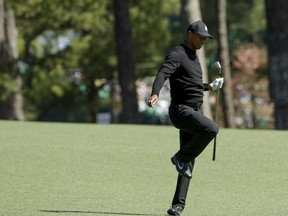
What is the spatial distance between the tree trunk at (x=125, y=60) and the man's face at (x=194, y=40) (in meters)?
21.6

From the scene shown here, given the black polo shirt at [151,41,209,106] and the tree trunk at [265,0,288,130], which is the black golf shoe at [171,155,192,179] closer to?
the black polo shirt at [151,41,209,106]

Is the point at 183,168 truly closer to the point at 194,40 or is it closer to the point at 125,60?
the point at 194,40

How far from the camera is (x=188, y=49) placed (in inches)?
424

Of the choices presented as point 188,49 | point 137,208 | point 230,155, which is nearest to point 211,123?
point 188,49

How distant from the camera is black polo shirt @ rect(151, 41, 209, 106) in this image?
1056 cm

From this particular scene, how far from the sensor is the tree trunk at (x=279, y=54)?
29594 millimetres

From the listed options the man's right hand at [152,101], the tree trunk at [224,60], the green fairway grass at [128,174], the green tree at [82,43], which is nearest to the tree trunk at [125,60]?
the tree trunk at [224,60]

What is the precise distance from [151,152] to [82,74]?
75.2ft

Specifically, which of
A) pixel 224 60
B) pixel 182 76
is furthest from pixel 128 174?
pixel 224 60

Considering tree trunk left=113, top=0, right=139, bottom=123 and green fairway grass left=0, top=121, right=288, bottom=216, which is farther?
tree trunk left=113, top=0, right=139, bottom=123

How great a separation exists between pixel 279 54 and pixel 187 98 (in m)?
19.5

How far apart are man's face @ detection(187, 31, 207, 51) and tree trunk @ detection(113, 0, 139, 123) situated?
2161 cm

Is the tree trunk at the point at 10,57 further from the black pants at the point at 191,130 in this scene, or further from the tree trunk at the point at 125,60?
the black pants at the point at 191,130

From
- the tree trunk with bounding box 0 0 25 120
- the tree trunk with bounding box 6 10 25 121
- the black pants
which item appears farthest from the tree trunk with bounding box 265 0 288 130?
the black pants
